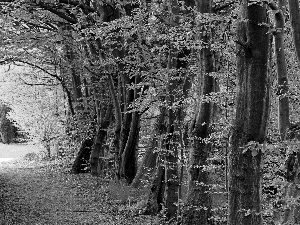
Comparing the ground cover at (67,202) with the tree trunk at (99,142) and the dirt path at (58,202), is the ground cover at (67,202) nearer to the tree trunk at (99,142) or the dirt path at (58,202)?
the dirt path at (58,202)

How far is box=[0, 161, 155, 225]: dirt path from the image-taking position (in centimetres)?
1066

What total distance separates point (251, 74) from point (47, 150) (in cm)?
2752

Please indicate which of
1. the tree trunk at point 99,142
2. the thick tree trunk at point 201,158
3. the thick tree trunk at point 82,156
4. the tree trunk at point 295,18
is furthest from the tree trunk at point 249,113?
the thick tree trunk at point 82,156

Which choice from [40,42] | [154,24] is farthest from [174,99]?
[40,42]

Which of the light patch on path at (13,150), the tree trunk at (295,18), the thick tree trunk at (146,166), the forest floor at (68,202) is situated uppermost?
the tree trunk at (295,18)

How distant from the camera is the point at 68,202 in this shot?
13.1 m

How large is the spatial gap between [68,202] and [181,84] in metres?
5.26

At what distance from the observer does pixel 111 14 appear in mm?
14695

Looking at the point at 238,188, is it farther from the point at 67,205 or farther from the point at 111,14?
the point at 111,14

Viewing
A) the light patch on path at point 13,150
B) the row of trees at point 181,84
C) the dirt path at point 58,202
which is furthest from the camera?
the light patch on path at point 13,150

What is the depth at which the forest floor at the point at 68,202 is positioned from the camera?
10680mm

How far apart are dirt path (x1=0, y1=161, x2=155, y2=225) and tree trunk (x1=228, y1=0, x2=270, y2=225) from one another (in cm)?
579

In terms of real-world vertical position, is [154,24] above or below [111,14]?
below

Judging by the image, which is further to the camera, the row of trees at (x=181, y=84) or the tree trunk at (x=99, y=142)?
the tree trunk at (x=99, y=142)
